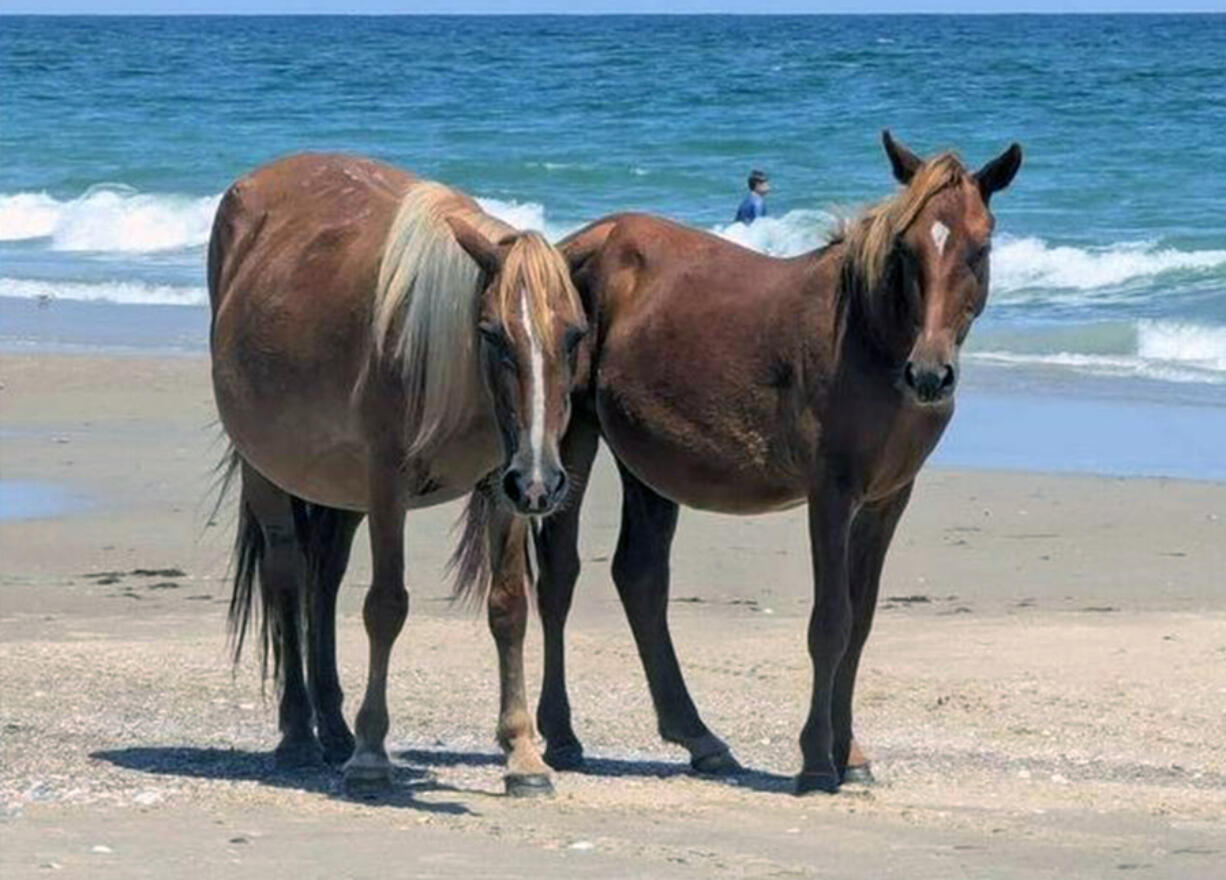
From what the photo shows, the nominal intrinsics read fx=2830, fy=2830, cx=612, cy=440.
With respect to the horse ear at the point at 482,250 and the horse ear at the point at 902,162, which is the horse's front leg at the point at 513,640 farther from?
the horse ear at the point at 902,162

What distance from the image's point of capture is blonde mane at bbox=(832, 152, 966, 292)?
24.9ft

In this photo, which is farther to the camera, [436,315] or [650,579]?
[650,579]

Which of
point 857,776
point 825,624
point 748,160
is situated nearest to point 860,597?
point 825,624

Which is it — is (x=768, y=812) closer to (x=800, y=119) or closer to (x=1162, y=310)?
(x=1162, y=310)

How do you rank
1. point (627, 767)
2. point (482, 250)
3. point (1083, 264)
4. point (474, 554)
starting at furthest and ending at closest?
point (1083, 264)
point (627, 767)
point (474, 554)
point (482, 250)

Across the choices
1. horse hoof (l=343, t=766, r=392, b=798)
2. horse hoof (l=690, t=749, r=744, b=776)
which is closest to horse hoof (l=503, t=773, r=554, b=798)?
horse hoof (l=343, t=766, r=392, b=798)

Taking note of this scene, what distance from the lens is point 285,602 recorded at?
28.0 feet

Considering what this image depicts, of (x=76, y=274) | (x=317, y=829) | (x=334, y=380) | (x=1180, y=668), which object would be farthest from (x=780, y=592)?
(x=76, y=274)

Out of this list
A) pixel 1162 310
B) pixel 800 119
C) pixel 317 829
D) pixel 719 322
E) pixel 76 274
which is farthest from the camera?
pixel 800 119

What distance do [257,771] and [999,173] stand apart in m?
2.72

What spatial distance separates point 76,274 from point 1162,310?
1127 cm

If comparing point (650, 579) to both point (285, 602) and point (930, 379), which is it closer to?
point (285, 602)

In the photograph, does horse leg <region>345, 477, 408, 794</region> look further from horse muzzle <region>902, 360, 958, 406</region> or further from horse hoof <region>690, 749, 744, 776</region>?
horse muzzle <region>902, 360, 958, 406</region>

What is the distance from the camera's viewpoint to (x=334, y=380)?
7969 mm
